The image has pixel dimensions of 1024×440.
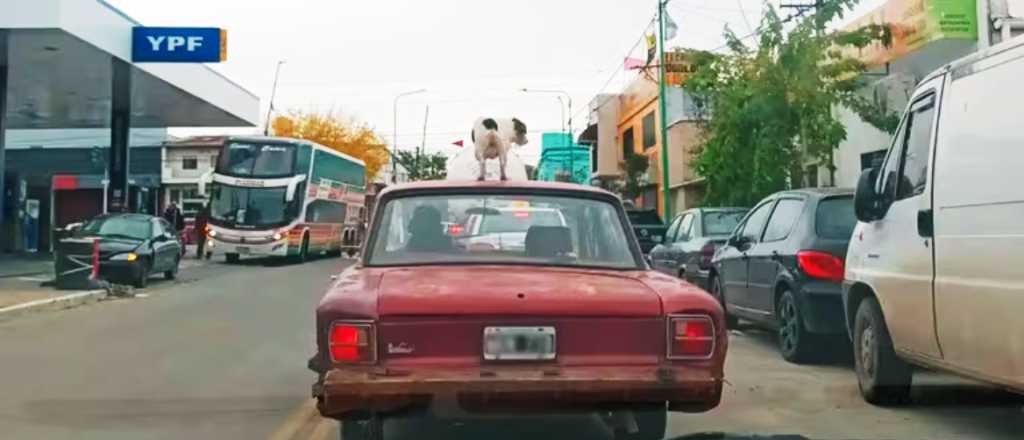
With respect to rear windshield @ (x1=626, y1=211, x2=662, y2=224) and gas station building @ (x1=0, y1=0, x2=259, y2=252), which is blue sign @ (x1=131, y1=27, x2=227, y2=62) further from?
rear windshield @ (x1=626, y1=211, x2=662, y2=224)

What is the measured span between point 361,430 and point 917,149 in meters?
3.95

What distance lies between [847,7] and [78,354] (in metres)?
14.0

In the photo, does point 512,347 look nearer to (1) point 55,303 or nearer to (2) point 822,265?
(2) point 822,265

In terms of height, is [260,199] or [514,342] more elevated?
[260,199]

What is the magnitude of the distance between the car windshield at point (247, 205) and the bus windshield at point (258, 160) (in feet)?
1.54

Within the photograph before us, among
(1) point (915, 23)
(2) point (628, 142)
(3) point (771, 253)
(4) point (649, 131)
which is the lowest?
(3) point (771, 253)

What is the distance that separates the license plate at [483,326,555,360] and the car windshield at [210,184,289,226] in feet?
85.0

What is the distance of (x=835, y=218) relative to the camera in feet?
31.5

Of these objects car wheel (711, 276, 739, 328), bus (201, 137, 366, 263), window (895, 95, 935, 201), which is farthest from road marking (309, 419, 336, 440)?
bus (201, 137, 366, 263)

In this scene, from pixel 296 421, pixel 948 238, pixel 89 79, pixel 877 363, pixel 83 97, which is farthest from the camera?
pixel 83 97

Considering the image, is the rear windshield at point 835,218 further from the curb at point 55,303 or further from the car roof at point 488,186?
the curb at point 55,303

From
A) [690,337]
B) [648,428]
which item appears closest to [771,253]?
[648,428]

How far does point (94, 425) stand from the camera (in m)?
7.14

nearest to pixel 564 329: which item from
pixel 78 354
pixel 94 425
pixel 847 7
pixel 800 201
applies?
pixel 94 425
